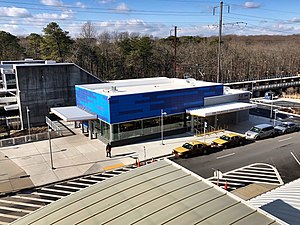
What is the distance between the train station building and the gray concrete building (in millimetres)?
6347

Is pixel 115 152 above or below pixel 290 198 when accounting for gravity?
below

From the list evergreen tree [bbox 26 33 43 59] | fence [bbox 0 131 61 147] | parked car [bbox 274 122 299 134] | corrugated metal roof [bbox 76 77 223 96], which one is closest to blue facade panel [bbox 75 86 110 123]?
corrugated metal roof [bbox 76 77 223 96]

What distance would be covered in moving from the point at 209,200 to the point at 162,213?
5.12 ft

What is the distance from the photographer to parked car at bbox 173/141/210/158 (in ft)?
75.3

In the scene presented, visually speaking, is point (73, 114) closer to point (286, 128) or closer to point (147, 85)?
point (147, 85)

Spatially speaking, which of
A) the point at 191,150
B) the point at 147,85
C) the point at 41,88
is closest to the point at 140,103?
the point at 191,150

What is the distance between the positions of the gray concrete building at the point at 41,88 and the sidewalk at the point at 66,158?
29.5ft

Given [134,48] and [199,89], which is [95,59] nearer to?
[134,48]

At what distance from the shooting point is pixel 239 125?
32781 millimetres

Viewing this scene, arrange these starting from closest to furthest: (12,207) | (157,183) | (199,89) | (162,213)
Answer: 1. (162,213)
2. (157,183)
3. (12,207)
4. (199,89)

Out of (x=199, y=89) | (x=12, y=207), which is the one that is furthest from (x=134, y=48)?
(x=12, y=207)

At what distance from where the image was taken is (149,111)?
Result: 2753cm

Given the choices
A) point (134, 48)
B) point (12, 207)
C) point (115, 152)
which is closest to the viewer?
point (12, 207)

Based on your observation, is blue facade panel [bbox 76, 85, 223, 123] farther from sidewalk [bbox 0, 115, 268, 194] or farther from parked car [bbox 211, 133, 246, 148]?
parked car [bbox 211, 133, 246, 148]
